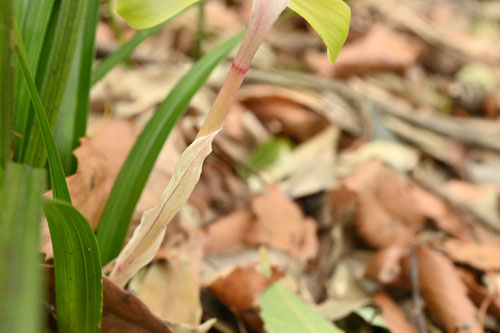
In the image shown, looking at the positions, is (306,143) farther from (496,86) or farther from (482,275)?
(496,86)

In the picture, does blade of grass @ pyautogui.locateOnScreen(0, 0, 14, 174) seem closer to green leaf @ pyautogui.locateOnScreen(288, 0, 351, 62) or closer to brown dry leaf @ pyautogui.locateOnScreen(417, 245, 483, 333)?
green leaf @ pyautogui.locateOnScreen(288, 0, 351, 62)

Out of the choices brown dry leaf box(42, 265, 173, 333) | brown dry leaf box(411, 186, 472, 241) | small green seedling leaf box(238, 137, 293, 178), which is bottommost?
brown dry leaf box(411, 186, 472, 241)

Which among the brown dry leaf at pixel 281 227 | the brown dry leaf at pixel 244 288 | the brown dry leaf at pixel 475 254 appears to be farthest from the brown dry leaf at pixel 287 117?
the brown dry leaf at pixel 244 288

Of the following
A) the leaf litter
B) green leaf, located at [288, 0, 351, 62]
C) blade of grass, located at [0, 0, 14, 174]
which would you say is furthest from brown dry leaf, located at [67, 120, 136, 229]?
green leaf, located at [288, 0, 351, 62]

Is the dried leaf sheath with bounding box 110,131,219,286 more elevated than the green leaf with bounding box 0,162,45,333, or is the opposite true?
the green leaf with bounding box 0,162,45,333

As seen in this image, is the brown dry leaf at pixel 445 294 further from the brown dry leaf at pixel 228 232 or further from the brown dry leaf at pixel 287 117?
the brown dry leaf at pixel 287 117

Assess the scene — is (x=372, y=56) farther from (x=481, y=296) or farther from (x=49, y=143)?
(x=49, y=143)

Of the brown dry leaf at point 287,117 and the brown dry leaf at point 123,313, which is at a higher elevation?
the brown dry leaf at point 123,313
